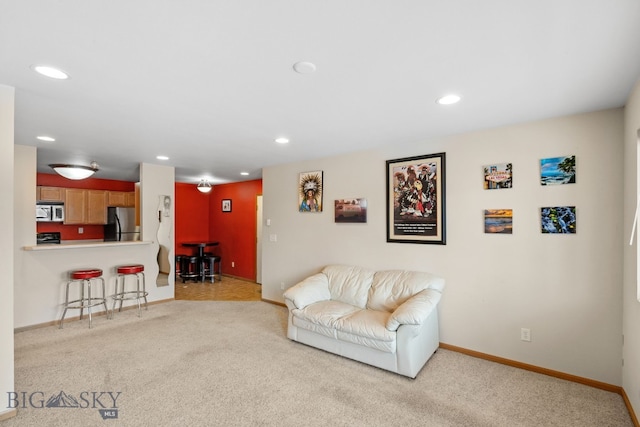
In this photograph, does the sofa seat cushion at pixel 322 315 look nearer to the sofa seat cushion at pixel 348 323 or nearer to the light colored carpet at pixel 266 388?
the sofa seat cushion at pixel 348 323

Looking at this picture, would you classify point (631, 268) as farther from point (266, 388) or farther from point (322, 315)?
point (266, 388)

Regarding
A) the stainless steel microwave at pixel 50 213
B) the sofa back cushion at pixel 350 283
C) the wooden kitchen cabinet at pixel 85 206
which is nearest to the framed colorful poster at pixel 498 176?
the sofa back cushion at pixel 350 283

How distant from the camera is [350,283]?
12.8 feet

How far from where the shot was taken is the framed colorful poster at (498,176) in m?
3.08

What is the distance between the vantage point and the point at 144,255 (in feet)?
17.4

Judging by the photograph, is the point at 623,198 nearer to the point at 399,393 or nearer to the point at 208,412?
the point at 399,393

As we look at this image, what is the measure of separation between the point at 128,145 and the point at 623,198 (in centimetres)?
516

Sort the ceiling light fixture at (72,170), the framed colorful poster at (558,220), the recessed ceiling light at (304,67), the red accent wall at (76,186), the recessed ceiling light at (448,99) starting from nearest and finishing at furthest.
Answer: the recessed ceiling light at (304,67) < the recessed ceiling light at (448,99) < the framed colorful poster at (558,220) < the ceiling light fixture at (72,170) < the red accent wall at (76,186)

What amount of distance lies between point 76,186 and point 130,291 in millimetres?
3026

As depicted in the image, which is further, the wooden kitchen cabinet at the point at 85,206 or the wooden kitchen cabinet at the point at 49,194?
the wooden kitchen cabinet at the point at 85,206

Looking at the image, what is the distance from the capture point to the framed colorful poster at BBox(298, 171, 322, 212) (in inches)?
187

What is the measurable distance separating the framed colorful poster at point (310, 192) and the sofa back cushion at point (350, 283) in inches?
41.9

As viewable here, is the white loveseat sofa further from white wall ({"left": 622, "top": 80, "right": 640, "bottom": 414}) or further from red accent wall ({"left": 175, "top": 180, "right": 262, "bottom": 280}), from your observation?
red accent wall ({"left": 175, "top": 180, "right": 262, "bottom": 280})

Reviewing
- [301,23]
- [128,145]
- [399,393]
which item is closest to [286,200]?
[128,145]
